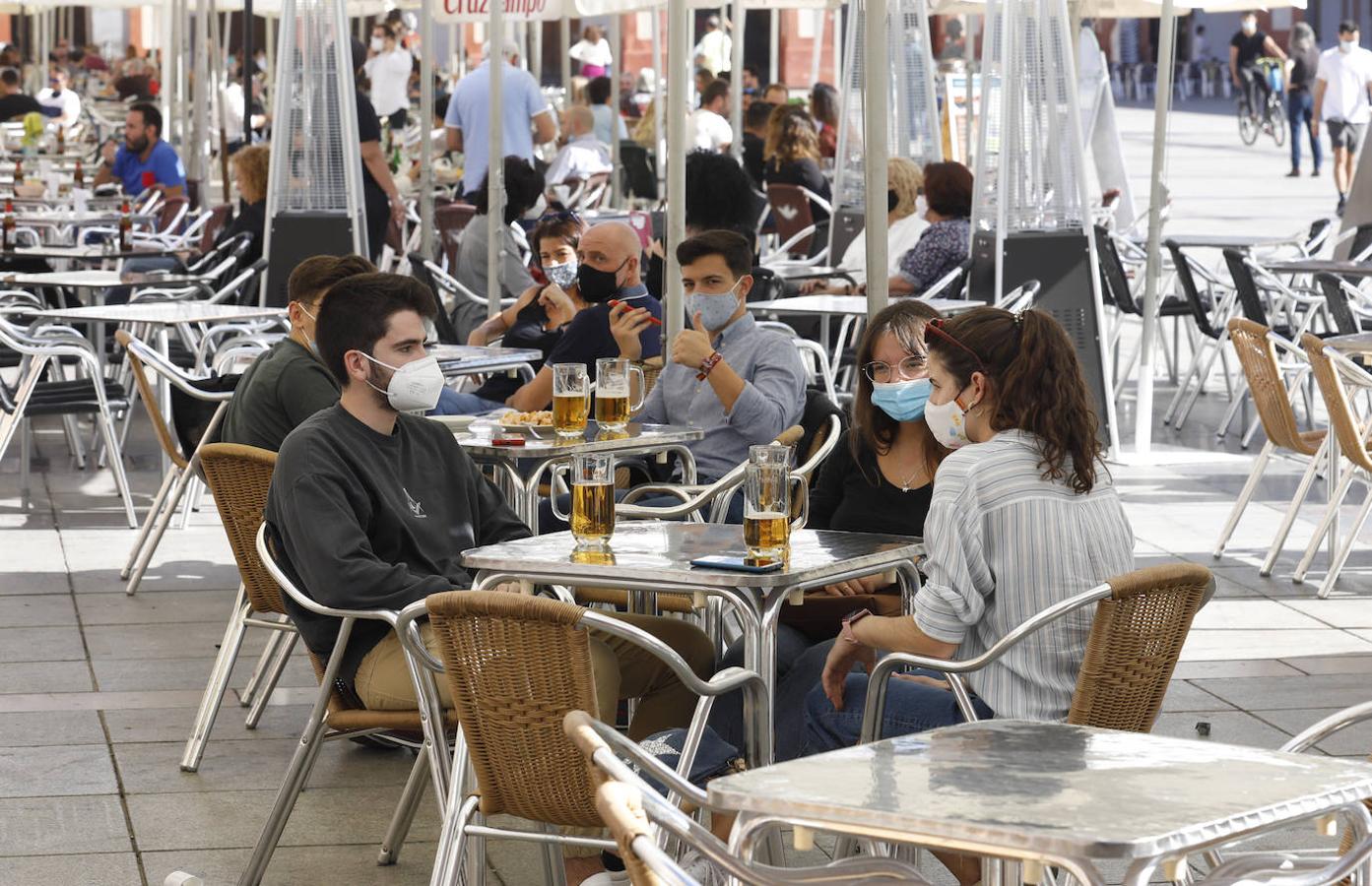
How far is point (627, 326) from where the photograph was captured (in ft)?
21.5

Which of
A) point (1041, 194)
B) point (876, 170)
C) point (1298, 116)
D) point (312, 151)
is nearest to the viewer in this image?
point (876, 170)

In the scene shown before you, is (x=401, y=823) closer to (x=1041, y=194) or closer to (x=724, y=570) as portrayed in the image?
(x=724, y=570)

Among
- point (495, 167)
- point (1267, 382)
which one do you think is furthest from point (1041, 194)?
point (1267, 382)

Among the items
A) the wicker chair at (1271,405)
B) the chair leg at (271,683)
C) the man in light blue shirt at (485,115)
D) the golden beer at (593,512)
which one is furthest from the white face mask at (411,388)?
the man in light blue shirt at (485,115)

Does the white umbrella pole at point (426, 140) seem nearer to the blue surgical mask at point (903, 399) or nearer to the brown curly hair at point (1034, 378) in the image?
the blue surgical mask at point (903, 399)

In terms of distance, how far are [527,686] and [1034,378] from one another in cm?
103

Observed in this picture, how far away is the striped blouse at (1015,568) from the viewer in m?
3.47

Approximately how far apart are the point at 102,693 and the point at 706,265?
79.1 inches

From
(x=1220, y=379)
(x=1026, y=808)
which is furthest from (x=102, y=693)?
(x=1220, y=379)

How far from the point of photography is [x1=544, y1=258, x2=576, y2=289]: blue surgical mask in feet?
25.7

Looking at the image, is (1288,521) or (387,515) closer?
(387,515)

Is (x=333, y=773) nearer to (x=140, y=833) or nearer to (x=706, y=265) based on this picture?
(x=140, y=833)

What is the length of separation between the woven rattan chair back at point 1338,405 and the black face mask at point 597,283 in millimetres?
2240

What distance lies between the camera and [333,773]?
4.98 m
